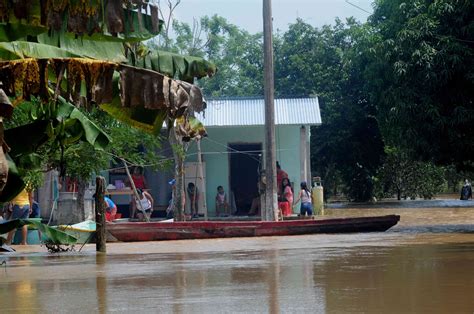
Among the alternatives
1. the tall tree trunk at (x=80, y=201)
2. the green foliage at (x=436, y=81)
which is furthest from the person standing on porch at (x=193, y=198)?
the green foliage at (x=436, y=81)

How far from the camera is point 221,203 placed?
2888cm

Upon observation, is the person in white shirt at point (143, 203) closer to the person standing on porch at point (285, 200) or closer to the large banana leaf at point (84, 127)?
the person standing on porch at point (285, 200)

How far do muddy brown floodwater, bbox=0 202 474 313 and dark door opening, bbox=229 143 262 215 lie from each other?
1098 centimetres

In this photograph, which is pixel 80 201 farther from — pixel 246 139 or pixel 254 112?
pixel 246 139

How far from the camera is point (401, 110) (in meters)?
21.8

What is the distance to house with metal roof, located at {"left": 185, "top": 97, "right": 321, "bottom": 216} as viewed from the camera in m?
28.5

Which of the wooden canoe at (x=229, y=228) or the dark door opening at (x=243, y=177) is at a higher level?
the dark door opening at (x=243, y=177)

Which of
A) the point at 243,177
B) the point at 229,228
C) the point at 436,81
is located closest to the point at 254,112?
the point at 243,177

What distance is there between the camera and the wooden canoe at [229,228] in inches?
808

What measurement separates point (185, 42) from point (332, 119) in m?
12.1

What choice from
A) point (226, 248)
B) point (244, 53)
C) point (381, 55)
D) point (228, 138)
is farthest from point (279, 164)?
point (244, 53)

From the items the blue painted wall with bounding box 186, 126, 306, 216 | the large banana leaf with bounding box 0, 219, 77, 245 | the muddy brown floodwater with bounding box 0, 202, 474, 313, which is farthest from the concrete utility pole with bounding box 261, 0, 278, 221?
the large banana leaf with bounding box 0, 219, 77, 245

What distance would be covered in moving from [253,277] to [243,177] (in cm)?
1914

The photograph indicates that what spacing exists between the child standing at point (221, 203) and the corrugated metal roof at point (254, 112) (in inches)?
86.8
